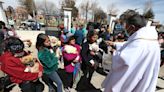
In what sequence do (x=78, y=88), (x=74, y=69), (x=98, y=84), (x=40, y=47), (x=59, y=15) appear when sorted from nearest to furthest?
(x=40, y=47) < (x=74, y=69) < (x=78, y=88) < (x=98, y=84) < (x=59, y=15)

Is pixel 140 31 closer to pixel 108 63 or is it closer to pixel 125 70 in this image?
pixel 125 70

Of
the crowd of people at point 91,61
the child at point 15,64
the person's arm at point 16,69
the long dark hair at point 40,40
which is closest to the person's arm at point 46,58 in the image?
the crowd of people at point 91,61

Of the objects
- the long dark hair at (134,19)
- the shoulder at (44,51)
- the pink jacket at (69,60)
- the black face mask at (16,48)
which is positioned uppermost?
the long dark hair at (134,19)

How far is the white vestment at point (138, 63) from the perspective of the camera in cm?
249

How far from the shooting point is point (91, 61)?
5500 mm

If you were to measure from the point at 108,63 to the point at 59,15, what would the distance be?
11386 mm

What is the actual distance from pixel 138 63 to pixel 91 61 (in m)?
3.01

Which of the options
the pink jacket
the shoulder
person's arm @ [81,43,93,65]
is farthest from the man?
person's arm @ [81,43,93,65]

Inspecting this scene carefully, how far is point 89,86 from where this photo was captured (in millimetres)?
6234

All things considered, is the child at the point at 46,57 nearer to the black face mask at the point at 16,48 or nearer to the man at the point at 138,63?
the black face mask at the point at 16,48

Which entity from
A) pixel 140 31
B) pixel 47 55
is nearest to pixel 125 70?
pixel 140 31

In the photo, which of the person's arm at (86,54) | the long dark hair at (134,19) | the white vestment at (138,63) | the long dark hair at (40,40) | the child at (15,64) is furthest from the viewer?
the person's arm at (86,54)

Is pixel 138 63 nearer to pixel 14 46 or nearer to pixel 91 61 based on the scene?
pixel 14 46

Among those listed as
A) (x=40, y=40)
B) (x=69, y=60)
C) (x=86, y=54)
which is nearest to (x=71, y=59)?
(x=69, y=60)
